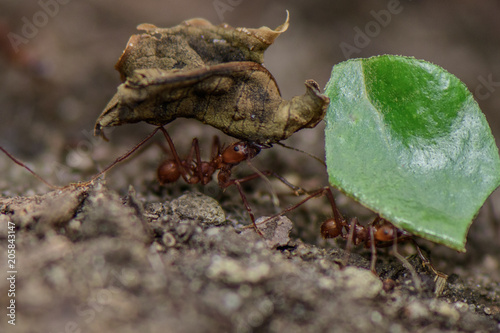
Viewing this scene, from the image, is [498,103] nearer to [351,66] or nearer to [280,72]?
[280,72]

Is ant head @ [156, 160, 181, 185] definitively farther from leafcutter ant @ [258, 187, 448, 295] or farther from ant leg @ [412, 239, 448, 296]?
ant leg @ [412, 239, 448, 296]

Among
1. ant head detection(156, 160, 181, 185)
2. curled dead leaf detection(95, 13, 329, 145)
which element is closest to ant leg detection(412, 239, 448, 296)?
curled dead leaf detection(95, 13, 329, 145)

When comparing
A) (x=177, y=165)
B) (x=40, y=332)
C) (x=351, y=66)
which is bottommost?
(x=177, y=165)

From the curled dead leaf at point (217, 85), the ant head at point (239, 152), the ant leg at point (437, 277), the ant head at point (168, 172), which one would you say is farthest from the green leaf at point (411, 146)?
the ant head at point (168, 172)

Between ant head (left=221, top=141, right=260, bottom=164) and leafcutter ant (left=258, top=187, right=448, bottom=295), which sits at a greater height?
ant head (left=221, top=141, right=260, bottom=164)

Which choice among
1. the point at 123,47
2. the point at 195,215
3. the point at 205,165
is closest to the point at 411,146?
the point at 195,215

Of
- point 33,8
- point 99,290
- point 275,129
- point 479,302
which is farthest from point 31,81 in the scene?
point 479,302
